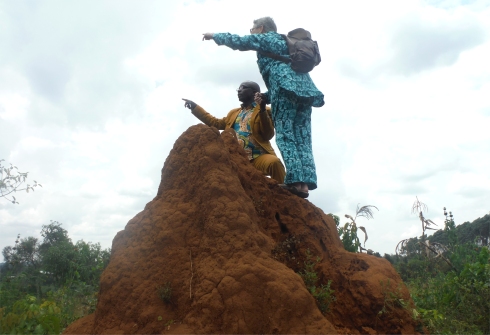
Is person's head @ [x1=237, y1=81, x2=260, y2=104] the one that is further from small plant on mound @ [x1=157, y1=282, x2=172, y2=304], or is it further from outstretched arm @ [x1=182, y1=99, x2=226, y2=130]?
small plant on mound @ [x1=157, y1=282, x2=172, y2=304]

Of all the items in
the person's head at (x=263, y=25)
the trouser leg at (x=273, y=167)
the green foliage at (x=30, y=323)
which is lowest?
the green foliage at (x=30, y=323)

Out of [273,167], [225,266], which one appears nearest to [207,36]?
[273,167]

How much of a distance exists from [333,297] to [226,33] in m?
2.64

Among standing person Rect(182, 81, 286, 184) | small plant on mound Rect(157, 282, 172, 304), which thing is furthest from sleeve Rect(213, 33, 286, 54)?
small plant on mound Rect(157, 282, 172, 304)

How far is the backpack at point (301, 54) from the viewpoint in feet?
15.4

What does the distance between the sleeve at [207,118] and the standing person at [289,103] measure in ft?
3.77

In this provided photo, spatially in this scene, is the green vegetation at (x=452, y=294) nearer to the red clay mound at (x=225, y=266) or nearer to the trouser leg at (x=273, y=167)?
the red clay mound at (x=225, y=266)

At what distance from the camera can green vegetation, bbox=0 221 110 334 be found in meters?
3.99

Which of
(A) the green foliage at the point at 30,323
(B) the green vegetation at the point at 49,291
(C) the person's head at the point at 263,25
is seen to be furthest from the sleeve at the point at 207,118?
(A) the green foliage at the point at 30,323

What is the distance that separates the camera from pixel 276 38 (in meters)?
4.79

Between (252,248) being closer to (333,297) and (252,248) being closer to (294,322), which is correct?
(294,322)

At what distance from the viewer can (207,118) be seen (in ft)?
19.4

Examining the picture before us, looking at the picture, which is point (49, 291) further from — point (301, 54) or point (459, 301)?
point (459, 301)

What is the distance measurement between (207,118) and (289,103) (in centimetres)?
151
